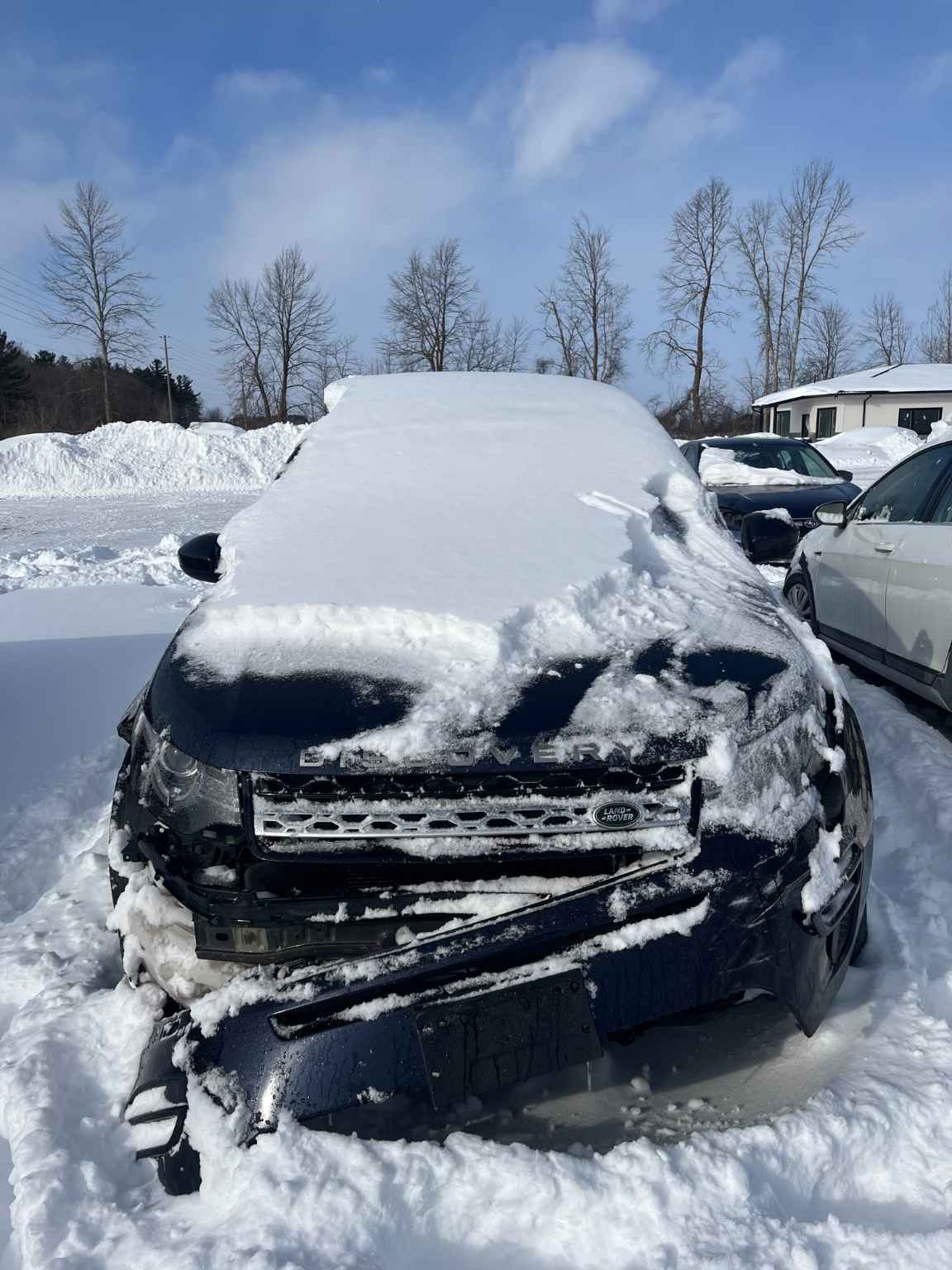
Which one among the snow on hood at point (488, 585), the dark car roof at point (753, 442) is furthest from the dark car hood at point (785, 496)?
the snow on hood at point (488, 585)

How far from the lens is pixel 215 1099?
163 cm

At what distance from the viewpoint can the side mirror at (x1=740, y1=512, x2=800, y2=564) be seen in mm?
3623

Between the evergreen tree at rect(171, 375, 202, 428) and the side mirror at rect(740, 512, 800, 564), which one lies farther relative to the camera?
the evergreen tree at rect(171, 375, 202, 428)

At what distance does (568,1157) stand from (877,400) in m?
44.7

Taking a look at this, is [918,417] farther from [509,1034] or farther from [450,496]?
[509,1034]

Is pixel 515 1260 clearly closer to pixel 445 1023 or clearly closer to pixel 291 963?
pixel 445 1023

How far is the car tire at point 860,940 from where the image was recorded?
2.21 meters

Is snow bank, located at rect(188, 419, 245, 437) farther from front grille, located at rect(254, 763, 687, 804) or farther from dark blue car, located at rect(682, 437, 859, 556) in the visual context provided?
front grille, located at rect(254, 763, 687, 804)

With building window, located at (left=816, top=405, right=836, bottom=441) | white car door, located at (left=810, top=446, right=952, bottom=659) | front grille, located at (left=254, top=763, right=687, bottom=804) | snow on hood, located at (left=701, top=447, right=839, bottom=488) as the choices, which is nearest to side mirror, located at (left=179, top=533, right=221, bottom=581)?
front grille, located at (left=254, top=763, right=687, bottom=804)

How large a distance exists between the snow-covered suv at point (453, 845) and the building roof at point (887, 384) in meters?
42.8

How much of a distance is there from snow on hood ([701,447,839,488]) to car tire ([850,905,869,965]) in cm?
914

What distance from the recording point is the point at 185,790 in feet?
5.88

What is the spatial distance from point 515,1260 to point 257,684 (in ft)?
3.72

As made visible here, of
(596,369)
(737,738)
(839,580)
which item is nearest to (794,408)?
(596,369)
